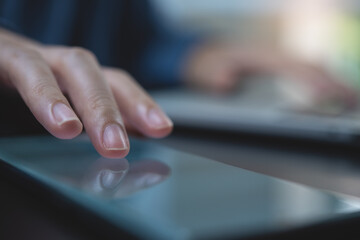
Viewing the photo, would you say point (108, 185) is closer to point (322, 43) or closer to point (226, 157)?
point (226, 157)

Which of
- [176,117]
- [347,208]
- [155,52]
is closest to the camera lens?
[347,208]

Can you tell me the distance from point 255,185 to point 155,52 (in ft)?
3.55

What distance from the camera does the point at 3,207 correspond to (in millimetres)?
244

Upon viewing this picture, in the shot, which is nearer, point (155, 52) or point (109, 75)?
point (109, 75)

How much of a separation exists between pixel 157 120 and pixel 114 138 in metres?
0.09

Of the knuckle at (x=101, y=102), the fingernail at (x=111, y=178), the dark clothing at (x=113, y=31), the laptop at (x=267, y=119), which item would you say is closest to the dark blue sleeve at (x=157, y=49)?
the dark clothing at (x=113, y=31)

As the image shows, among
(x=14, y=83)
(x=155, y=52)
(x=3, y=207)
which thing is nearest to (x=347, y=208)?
(x=3, y=207)

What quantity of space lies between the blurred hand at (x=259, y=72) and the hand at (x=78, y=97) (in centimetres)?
42

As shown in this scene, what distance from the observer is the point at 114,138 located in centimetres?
→ 31

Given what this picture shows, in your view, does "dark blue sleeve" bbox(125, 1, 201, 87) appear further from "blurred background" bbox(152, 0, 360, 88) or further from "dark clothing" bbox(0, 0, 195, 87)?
"blurred background" bbox(152, 0, 360, 88)

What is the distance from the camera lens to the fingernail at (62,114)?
31cm

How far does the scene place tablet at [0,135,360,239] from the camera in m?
0.18

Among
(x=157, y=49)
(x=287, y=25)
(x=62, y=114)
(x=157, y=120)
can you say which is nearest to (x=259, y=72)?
(x=157, y=49)

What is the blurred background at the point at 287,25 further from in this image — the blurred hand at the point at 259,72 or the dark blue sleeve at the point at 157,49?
the blurred hand at the point at 259,72
